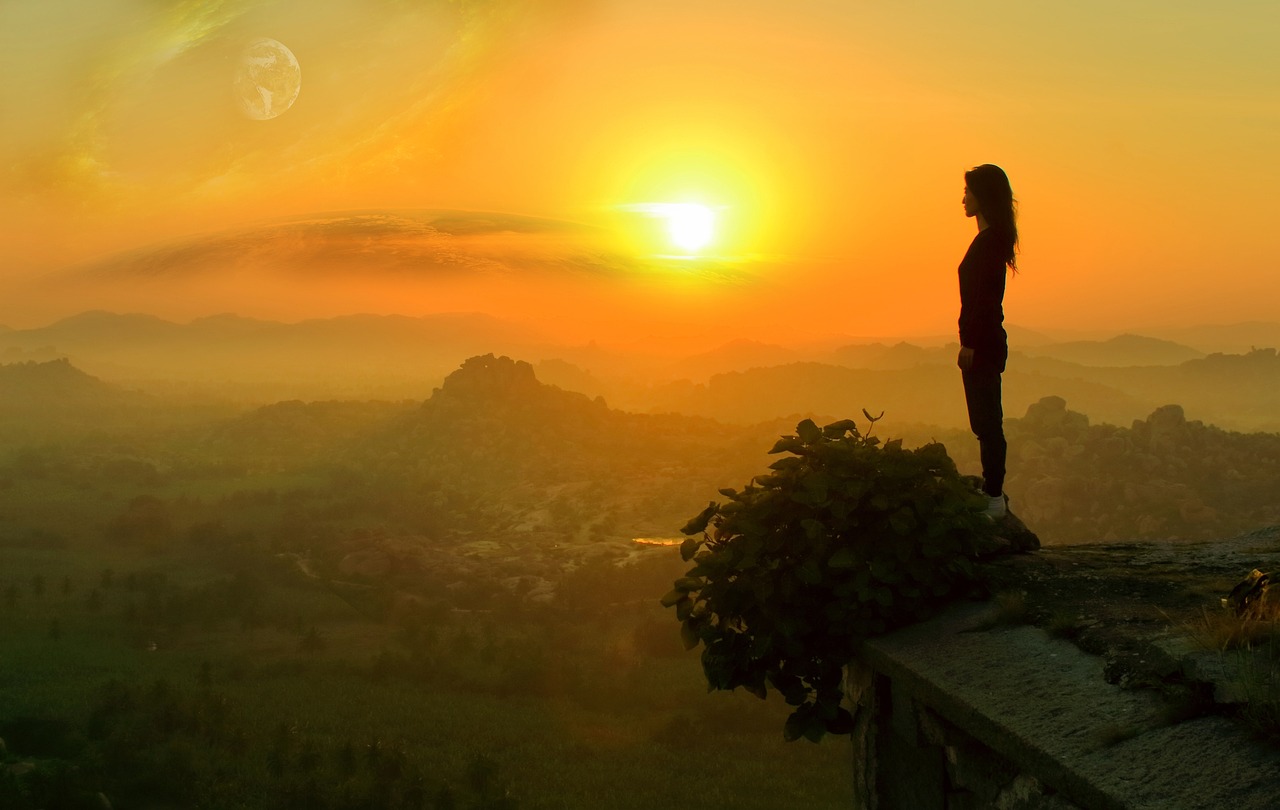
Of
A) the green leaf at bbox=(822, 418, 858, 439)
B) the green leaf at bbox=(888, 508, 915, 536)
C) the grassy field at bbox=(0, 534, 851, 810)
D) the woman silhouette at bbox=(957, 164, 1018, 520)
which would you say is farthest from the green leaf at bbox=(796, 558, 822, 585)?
the grassy field at bbox=(0, 534, 851, 810)

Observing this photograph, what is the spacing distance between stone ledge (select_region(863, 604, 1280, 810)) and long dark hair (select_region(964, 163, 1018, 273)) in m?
2.54

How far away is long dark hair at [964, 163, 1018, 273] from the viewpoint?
261 inches

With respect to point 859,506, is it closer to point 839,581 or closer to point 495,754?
point 839,581

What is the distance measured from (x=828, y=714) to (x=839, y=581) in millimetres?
799

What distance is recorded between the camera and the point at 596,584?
45.6m

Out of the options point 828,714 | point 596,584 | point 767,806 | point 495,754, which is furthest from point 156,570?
point 828,714

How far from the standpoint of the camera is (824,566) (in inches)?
231

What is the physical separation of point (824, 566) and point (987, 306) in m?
2.20

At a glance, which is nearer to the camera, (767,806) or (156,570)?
(767,806)

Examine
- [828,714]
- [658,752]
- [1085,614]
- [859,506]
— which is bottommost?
[658,752]

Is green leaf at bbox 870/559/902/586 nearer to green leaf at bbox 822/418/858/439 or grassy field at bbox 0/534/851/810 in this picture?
green leaf at bbox 822/418/858/439

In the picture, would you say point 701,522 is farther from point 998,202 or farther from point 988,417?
point 998,202

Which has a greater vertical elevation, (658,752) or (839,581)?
(839,581)

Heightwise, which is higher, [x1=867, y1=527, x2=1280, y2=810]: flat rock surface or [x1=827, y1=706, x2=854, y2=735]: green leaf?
[x1=867, y1=527, x2=1280, y2=810]: flat rock surface
